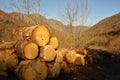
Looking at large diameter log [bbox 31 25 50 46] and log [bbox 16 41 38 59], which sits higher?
large diameter log [bbox 31 25 50 46]

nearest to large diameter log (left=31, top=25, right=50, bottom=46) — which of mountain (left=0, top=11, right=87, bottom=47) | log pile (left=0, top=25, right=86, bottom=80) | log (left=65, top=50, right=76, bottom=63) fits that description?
log pile (left=0, top=25, right=86, bottom=80)

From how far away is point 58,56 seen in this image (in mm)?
7789

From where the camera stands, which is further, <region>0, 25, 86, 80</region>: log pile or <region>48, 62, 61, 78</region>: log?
<region>48, 62, 61, 78</region>: log

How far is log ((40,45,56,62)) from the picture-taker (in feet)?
22.4

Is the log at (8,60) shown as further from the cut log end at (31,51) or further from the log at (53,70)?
the log at (53,70)

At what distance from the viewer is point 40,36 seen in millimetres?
7004

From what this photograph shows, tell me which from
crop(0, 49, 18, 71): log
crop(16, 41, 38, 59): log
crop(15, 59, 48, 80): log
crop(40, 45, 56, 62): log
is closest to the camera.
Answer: crop(15, 59, 48, 80): log

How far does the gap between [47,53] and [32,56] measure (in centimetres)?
62

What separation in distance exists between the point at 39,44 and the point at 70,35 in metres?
12.5

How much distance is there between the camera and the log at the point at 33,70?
6.15 meters

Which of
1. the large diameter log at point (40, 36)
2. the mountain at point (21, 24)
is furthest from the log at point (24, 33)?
the mountain at point (21, 24)

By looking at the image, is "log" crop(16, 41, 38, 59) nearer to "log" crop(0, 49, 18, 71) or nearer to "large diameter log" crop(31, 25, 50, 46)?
"large diameter log" crop(31, 25, 50, 46)

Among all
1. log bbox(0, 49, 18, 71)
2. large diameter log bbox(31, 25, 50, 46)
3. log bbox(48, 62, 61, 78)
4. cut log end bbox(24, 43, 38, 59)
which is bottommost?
log bbox(48, 62, 61, 78)

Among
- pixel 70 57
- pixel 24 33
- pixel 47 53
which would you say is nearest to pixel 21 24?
pixel 70 57
